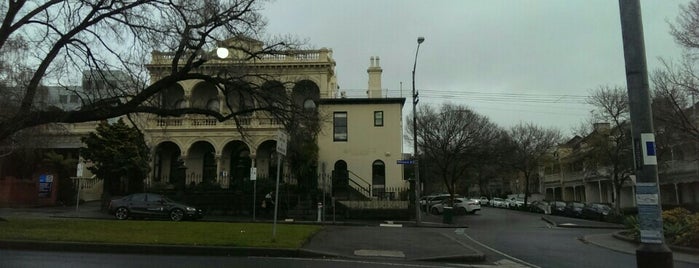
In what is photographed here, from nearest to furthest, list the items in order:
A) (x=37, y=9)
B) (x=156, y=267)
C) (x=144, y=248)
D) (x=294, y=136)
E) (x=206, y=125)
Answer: (x=156, y=267)
(x=144, y=248)
(x=37, y=9)
(x=294, y=136)
(x=206, y=125)

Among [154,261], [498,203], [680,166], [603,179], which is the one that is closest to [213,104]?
[154,261]

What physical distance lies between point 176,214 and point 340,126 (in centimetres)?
1545

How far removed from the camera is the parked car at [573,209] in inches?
1849

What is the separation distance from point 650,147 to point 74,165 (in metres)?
38.1

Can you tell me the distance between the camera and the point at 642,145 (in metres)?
8.26

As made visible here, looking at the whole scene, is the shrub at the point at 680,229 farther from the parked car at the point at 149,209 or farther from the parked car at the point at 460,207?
the parked car at the point at 460,207

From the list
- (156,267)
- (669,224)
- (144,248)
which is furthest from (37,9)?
(669,224)

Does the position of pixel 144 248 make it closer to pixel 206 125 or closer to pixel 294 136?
pixel 294 136

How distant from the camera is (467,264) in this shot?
13211mm

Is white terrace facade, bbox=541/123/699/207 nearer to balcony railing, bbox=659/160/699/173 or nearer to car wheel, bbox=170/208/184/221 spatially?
balcony railing, bbox=659/160/699/173

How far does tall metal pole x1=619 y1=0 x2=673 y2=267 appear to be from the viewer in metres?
8.10

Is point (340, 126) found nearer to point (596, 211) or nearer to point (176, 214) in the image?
point (176, 214)

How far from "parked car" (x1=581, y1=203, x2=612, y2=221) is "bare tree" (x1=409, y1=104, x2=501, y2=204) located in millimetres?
10892

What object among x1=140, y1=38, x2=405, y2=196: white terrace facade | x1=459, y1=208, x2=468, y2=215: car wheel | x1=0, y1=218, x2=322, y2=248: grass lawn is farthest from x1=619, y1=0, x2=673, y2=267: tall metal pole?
x1=459, y1=208, x2=468, y2=215: car wheel
